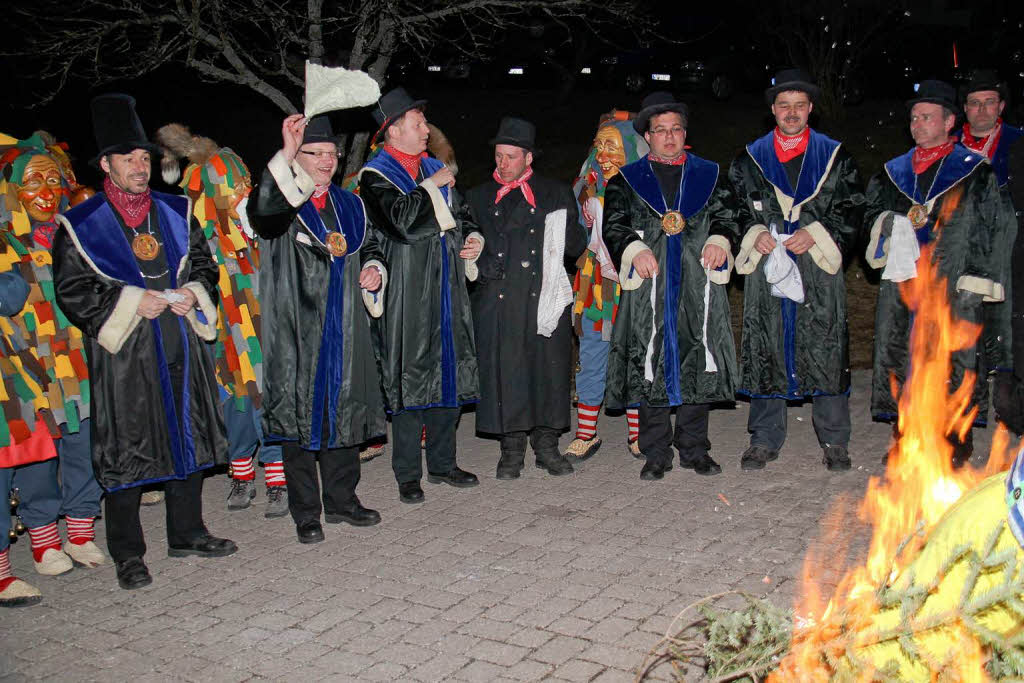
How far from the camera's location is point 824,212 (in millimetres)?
7148

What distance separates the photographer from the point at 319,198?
6.27 m

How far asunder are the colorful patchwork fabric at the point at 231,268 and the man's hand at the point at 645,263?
2613 mm

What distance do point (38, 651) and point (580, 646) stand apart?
2579mm

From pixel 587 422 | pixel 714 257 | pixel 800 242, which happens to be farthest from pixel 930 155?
pixel 587 422

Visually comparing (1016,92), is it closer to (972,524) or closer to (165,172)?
(165,172)

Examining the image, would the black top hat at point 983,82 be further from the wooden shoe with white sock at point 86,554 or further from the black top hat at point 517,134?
the wooden shoe with white sock at point 86,554

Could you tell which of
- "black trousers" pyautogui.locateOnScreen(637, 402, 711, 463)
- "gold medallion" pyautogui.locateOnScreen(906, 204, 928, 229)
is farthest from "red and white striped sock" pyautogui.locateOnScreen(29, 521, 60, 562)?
"gold medallion" pyautogui.locateOnScreen(906, 204, 928, 229)

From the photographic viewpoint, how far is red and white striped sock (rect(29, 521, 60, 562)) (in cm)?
588

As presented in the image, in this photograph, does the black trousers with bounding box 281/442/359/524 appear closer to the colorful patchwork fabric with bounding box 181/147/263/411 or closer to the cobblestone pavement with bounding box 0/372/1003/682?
the cobblestone pavement with bounding box 0/372/1003/682

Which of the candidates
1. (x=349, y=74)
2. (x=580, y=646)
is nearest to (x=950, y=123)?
(x=349, y=74)

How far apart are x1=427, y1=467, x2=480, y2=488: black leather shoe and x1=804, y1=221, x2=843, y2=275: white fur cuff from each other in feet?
9.31

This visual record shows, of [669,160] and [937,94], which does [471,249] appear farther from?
[937,94]

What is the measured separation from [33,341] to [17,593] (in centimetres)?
138

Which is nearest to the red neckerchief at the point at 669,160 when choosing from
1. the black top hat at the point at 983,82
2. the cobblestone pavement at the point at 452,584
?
the cobblestone pavement at the point at 452,584
